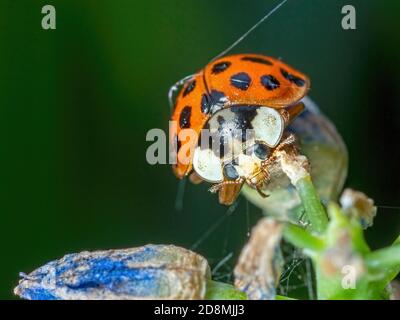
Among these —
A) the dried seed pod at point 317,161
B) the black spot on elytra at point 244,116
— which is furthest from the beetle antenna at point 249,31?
the black spot on elytra at point 244,116

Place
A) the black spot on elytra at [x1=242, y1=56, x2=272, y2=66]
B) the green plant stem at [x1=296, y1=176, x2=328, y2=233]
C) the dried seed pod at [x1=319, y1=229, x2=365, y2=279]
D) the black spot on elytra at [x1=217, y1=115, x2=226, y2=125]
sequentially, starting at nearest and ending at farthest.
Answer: the dried seed pod at [x1=319, y1=229, x2=365, y2=279] < the green plant stem at [x1=296, y1=176, x2=328, y2=233] < the black spot on elytra at [x1=217, y1=115, x2=226, y2=125] < the black spot on elytra at [x1=242, y1=56, x2=272, y2=66]

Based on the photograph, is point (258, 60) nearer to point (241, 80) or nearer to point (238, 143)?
point (241, 80)

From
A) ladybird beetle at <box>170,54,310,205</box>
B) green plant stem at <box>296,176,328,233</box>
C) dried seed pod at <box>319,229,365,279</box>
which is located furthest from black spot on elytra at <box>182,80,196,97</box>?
dried seed pod at <box>319,229,365,279</box>

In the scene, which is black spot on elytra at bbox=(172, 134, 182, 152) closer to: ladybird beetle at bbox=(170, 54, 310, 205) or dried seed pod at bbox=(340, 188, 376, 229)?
ladybird beetle at bbox=(170, 54, 310, 205)

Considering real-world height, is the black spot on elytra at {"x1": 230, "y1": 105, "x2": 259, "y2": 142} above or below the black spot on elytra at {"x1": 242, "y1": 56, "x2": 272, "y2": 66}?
below

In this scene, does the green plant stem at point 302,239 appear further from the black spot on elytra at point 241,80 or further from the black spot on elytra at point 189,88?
the black spot on elytra at point 189,88

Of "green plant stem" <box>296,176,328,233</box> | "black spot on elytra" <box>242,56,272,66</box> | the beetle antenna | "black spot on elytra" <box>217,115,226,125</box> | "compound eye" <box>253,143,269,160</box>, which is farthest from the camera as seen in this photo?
the beetle antenna
